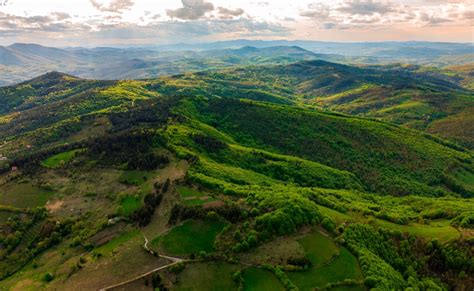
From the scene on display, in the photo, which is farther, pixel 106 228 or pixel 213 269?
pixel 106 228

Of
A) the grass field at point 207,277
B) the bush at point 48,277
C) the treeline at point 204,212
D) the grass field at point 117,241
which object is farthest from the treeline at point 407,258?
the bush at point 48,277

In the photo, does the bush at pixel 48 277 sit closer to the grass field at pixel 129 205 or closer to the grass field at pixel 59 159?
the grass field at pixel 129 205

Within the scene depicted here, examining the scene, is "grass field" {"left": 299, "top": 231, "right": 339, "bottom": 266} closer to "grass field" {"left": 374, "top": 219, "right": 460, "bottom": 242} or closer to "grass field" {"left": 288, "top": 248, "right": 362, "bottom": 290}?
"grass field" {"left": 288, "top": 248, "right": 362, "bottom": 290}

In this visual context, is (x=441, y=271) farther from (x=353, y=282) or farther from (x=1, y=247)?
(x=1, y=247)

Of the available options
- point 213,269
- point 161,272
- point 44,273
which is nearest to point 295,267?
point 213,269

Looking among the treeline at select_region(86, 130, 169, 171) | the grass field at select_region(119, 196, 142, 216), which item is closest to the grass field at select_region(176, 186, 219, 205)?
the grass field at select_region(119, 196, 142, 216)

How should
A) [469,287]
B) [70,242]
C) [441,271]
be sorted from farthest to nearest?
[70,242] < [441,271] < [469,287]

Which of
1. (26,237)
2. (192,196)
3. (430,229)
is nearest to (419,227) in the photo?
(430,229)
